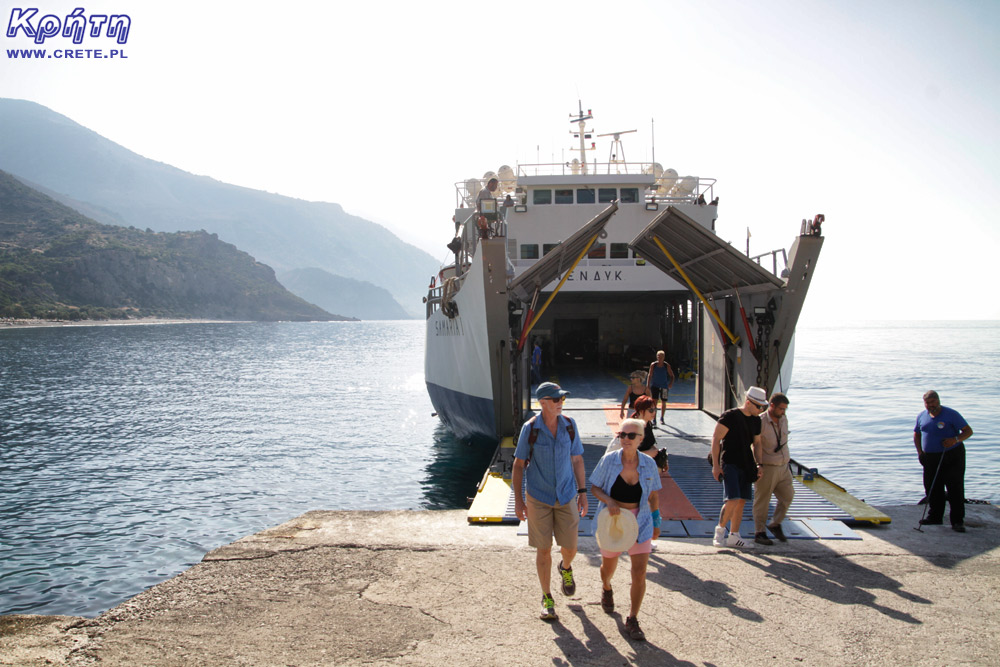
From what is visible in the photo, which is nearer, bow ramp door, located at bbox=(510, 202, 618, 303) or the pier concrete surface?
the pier concrete surface

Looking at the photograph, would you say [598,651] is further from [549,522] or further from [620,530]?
[549,522]

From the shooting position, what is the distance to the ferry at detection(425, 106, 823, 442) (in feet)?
34.4

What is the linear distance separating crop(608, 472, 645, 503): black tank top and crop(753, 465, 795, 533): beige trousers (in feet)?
8.23

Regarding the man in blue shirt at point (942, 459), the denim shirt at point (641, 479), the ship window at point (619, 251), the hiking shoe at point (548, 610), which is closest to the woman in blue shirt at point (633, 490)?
the denim shirt at point (641, 479)

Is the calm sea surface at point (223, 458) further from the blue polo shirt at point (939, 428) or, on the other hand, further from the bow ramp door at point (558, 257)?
the blue polo shirt at point (939, 428)

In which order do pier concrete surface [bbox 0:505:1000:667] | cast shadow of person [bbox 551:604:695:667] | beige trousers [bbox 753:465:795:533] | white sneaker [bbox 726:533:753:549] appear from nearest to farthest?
cast shadow of person [bbox 551:604:695:667], pier concrete surface [bbox 0:505:1000:667], white sneaker [bbox 726:533:753:549], beige trousers [bbox 753:465:795:533]

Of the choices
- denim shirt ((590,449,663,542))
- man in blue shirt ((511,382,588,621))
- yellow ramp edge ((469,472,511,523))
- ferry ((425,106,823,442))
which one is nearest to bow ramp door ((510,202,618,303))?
ferry ((425,106,823,442))

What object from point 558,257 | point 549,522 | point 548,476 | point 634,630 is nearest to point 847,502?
point 634,630

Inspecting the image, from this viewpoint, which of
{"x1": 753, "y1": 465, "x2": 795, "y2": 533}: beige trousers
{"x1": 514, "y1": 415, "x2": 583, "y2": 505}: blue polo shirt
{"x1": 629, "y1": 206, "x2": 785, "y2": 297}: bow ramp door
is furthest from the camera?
{"x1": 629, "y1": 206, "x2": 785, "y2": 297}: bow ramp door

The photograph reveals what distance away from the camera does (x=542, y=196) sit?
2234 cm

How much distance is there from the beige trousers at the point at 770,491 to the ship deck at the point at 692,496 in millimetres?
306

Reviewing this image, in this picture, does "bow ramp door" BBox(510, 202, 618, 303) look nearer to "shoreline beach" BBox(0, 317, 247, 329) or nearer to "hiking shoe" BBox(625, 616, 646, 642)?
"hiking shoe" BBox(625, 616, 646, 642)

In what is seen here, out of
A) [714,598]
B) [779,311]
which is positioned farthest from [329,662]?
[779,311]

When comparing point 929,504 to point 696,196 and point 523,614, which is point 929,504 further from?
point 696,196
